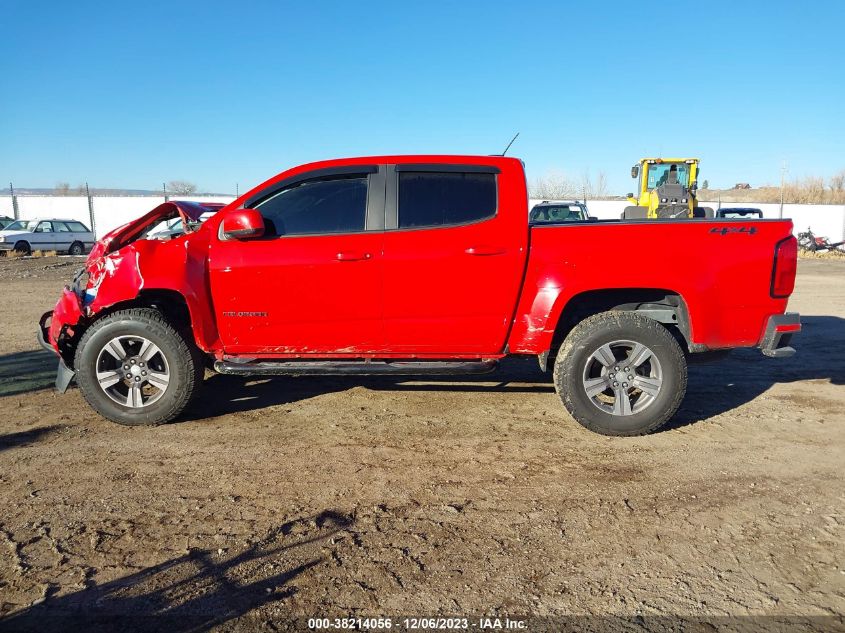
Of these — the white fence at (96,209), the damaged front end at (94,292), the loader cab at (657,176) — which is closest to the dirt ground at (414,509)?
the damaged front end at (94,292)

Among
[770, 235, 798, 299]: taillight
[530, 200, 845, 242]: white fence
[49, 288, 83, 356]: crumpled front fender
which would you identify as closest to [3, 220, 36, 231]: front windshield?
[49, 288, 83, 356]: crumpled front fender

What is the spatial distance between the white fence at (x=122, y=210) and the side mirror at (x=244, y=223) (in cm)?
3103

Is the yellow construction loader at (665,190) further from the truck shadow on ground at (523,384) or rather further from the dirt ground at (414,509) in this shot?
the dirt ground at (414,509)

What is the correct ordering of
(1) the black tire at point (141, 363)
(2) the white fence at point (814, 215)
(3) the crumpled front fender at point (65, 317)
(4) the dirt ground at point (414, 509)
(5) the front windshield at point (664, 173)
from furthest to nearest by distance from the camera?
(2) the white fence at point (814, 215)
(5) the front windshield at point (664, 173)
(3) the crumpled front fender at point (65, 317)
(1) the black tire at point (141, 363)
(4) the dirt ground at point (414, 509)

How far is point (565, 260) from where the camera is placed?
422cm

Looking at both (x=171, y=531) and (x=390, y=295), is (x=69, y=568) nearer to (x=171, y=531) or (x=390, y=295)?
(x=171, y=531)

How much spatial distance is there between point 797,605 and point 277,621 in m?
2.11

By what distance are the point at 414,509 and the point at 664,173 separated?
67.5ft

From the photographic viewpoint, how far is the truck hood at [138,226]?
4.91 meters

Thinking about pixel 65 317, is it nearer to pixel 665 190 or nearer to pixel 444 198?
pixel 444 198

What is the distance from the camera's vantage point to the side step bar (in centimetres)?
438

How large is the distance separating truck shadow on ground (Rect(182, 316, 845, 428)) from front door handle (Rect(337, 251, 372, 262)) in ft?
5.11

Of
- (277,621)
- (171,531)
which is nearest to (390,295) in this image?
(171,531)

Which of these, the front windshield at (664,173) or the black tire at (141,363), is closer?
the black tire at (141,363)
